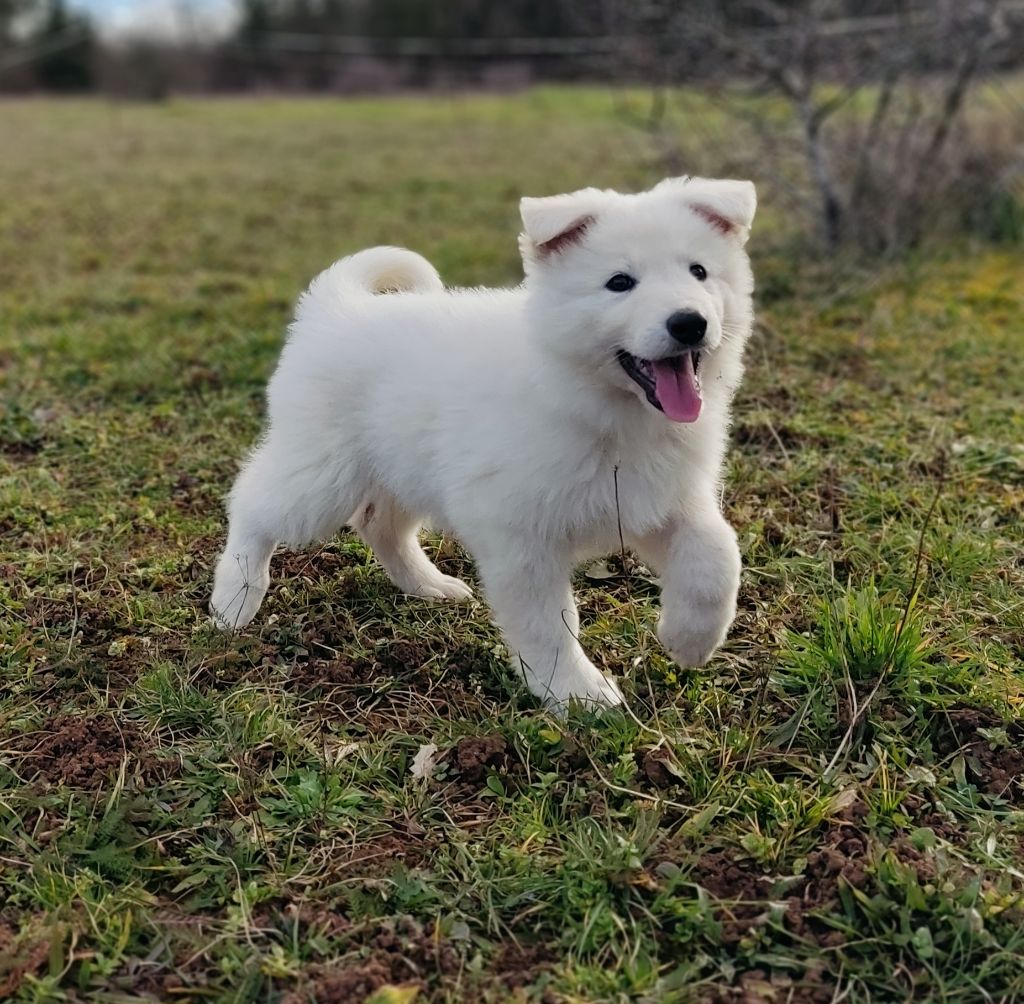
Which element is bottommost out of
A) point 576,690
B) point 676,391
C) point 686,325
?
point 576,690

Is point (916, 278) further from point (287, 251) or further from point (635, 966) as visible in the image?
point (635, 966)

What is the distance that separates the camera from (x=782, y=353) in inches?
215

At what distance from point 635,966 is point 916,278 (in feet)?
20.2

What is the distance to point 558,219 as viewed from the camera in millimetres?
2648

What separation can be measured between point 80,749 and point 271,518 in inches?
35.9

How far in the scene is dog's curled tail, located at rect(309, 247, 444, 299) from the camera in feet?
11.4

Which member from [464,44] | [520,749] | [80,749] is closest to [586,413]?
[520,749]

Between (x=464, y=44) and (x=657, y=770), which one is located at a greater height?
(x=657, y=770)

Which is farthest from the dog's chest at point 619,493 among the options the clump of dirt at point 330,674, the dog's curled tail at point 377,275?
the dog's curled tail at point 377,275

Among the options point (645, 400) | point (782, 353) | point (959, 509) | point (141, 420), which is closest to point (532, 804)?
point (645, 400)

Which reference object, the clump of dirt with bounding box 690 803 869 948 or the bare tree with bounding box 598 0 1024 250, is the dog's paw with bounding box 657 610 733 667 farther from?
the bare tree with bounding box 598 0 1024 250

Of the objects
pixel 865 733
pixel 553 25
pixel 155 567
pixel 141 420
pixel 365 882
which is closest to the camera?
pixel 365 882

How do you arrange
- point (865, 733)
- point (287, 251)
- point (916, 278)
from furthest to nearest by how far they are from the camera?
point (287, 251) → point (916, 278) → point (865, 733)

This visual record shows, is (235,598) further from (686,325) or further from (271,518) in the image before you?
(686,325)
